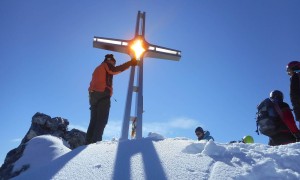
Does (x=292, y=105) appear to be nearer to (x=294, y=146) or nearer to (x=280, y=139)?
(x=280, y=139)

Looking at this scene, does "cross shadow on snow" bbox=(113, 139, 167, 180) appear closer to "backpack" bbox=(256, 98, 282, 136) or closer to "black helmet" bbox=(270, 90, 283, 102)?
"backpack" bbox=(256, 98, 282, 136)

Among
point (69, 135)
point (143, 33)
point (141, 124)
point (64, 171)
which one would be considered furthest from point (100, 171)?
point (143, 33)

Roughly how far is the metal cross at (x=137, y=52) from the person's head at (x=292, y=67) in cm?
710

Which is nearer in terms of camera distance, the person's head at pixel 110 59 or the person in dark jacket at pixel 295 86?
the person in dark jacket at pixel 295 86

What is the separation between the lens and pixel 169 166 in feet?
14.7

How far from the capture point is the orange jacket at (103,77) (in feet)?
29.4

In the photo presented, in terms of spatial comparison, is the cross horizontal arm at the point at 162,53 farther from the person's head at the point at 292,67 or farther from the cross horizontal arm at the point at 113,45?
the person's head at the point at 292,67

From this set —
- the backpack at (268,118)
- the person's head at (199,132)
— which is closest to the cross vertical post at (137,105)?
the person's head at (199,132)

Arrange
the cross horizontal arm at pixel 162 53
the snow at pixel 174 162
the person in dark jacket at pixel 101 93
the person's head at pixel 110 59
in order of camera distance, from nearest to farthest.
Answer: the snow at pixel 174 162 → the person in dark jacket at pixel 101 93 → the person's head at pixel 110 59 → the cross horizontal arm at pixel 162 53

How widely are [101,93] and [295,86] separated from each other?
4874mm

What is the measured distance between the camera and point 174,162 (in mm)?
4648

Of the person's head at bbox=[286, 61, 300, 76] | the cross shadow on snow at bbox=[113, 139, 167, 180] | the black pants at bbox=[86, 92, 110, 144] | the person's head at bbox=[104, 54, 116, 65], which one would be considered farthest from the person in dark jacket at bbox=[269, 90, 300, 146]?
the person's head at bbox=[104, 54, 116, 65]

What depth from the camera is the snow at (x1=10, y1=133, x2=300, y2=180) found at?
13.8ft

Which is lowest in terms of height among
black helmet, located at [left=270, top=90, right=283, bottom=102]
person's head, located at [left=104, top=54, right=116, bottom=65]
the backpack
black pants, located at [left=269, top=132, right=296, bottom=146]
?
black pants, located at [left=269, top=132, right=296, bottom=146]
